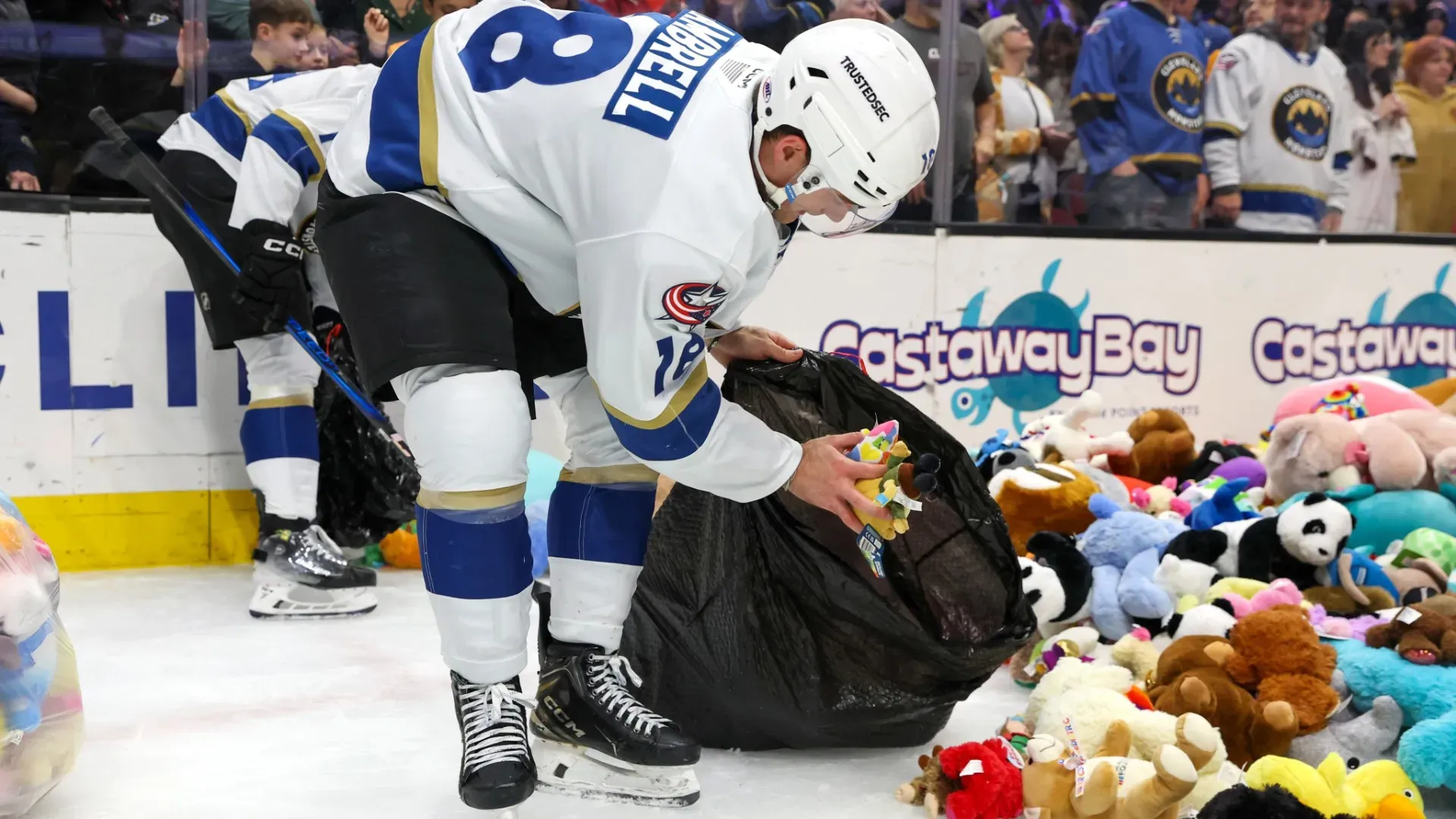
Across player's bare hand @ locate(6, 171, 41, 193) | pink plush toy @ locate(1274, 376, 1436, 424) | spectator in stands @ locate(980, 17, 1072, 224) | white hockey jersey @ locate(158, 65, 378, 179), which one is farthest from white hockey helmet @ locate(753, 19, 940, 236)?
spectator in stands @ locate(980, 17, 1072, 224)

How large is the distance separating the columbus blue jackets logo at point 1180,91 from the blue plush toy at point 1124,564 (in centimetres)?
247

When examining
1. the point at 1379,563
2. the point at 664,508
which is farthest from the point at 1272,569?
the point at 664,508

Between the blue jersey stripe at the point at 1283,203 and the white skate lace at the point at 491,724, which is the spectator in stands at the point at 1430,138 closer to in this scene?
the blue jersey stripe at the point at 1283,203

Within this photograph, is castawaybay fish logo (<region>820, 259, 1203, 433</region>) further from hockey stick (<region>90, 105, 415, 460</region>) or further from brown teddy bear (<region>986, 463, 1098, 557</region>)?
hockey stick (<region>90, 105, 415, 460</region>)

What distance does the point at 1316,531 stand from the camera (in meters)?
2.35

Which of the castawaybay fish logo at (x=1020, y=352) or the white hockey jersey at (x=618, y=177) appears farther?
the castawaybay fish logo at (x=1020, y=352)

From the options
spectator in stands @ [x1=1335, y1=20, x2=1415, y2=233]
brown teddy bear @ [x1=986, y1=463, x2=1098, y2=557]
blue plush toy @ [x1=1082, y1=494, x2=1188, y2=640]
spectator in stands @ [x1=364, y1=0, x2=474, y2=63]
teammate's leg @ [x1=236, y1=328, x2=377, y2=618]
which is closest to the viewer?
blue plush toy @ [x1=1082, y1=494, x2=1188, y2=640]

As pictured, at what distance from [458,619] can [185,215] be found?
1692mm

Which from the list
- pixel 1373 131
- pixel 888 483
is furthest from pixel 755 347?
pixel 1373 131

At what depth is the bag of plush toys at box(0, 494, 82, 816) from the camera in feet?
5.21

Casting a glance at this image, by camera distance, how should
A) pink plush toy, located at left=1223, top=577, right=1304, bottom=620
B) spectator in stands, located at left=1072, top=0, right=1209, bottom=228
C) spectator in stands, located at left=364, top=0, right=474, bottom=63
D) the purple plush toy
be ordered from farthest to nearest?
spectator in stands, located at left=1072, top=0, right=1209, bottom=228 → spectator in stands, located at left=364, top=0, right=474, bottom=63 → the purple plush toy → pink plush toy, located at left=1223, top=577, right=1304, bottom=620

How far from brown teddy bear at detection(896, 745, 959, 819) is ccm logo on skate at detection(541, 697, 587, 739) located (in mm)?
445

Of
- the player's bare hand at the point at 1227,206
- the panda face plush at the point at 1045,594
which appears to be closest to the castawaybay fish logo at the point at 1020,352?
the player's bare hand at the point at 1227,206

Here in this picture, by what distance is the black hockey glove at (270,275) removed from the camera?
8.88 ft
